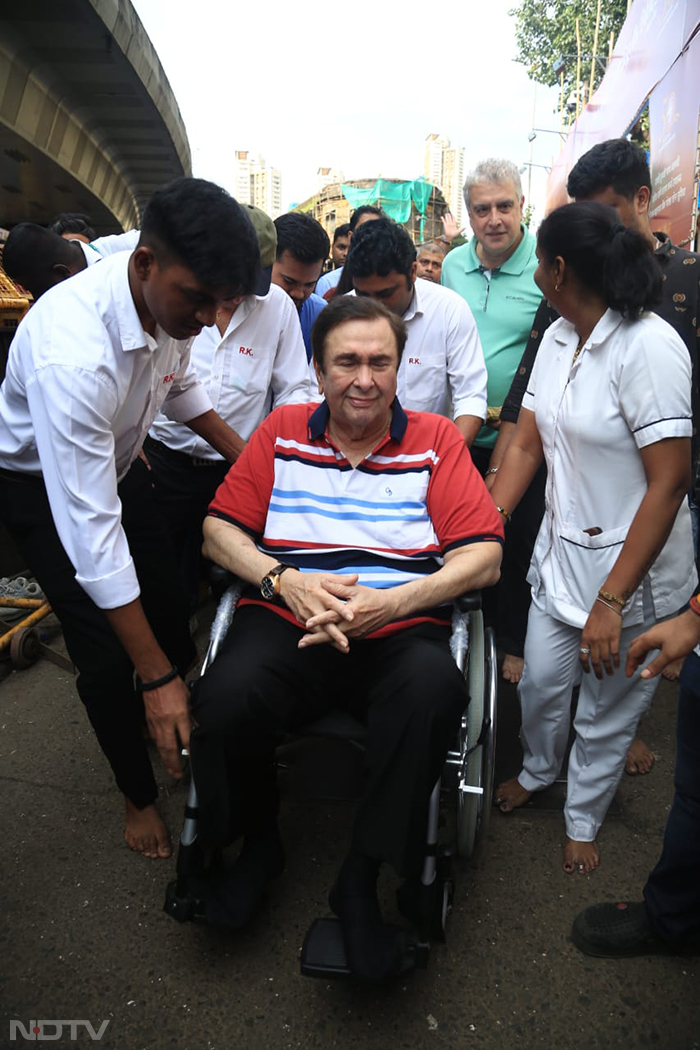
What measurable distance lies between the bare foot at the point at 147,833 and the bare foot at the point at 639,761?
64.7 inches

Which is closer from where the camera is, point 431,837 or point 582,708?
point 431,837

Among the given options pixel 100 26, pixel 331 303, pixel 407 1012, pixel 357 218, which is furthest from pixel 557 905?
pixel 100 26

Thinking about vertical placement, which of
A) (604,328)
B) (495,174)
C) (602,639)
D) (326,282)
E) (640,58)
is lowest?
(602,639)

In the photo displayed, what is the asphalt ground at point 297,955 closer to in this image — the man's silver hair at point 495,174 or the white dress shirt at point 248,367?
Result: the white dress shirt at point 248,367

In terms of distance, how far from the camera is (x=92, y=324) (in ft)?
5.67

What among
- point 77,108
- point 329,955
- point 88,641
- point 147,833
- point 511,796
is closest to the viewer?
point 329,955

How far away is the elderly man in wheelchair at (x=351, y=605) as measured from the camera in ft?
5.38

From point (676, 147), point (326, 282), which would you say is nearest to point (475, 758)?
point (326, 282)

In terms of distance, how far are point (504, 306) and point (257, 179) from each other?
6520 cm

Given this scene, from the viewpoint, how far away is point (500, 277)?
3240mm

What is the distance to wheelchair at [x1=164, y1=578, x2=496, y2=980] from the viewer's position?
1637mm

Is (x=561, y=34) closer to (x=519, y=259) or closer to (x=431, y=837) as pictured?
(x=519, y=259)

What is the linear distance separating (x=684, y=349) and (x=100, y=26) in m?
5.12

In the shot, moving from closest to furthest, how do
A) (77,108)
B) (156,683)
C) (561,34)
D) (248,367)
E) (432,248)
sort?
(156,683) → (248,367) → (432,248) → (77,108) → (561,34)
